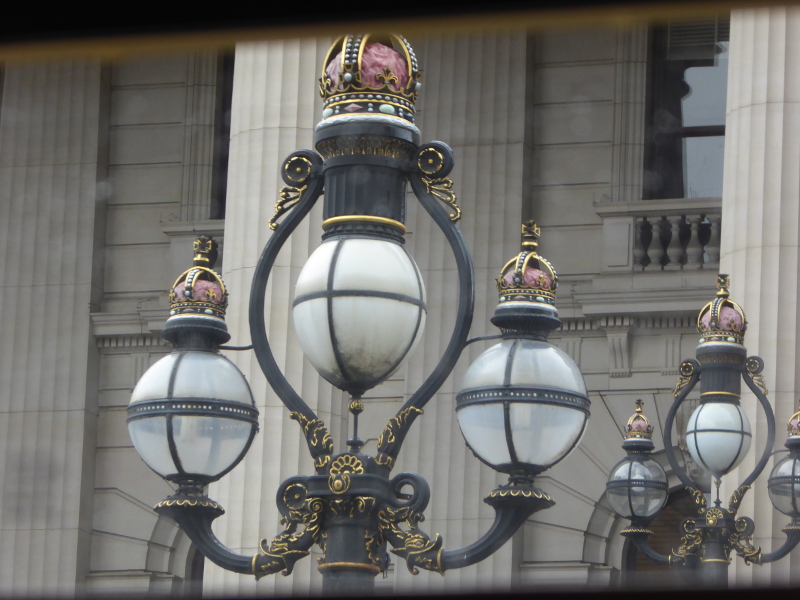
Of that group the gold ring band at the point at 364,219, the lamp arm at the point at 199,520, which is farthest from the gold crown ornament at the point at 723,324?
the lamp arm at the point at 199,520

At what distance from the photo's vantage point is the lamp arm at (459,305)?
5707 mm

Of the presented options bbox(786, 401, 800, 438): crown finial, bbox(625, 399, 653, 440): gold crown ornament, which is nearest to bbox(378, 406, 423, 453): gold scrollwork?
bbox(786, 401, 800, 438): crown finial

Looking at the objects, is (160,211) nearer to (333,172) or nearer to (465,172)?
(465,172)

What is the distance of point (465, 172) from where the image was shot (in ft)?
55.4

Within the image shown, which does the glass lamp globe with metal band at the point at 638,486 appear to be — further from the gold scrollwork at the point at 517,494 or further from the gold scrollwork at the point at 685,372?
the gold scrollwork at the point at 517,494

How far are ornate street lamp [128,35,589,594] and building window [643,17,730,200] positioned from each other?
458 inches

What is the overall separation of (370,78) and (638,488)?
4.53 m

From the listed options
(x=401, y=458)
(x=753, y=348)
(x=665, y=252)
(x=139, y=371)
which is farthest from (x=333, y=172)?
(x=139, y=371)

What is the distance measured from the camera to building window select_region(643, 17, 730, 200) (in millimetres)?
17672

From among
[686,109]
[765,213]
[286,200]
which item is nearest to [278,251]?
[286,200]

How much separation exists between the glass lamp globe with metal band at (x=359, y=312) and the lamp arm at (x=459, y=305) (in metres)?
0.13

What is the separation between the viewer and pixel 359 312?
18.7 feet

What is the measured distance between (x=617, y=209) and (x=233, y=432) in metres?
11.5

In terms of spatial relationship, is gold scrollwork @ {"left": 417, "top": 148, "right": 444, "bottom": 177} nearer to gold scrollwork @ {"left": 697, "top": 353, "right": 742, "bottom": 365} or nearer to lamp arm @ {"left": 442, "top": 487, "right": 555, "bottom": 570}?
lamp arm @ {"left": 442, "top": 487, "right": 555, "bottom": 570}
